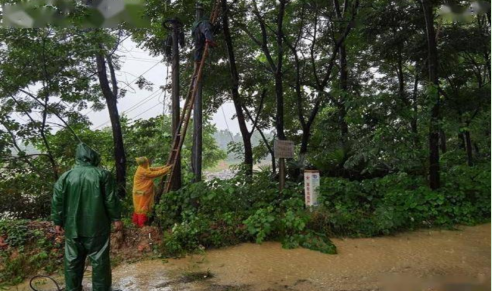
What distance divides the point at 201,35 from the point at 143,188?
3.68 m

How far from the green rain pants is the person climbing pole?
5.21 metres

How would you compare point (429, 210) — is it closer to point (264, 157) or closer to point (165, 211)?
point (165, 211)

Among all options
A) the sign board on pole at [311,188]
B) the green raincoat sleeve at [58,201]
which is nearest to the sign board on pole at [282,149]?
the sign board on pole at [311,188]

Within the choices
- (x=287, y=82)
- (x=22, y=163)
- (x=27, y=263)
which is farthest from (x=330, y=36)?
(x=27, y=263)

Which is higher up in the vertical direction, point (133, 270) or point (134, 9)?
point (134, 9)

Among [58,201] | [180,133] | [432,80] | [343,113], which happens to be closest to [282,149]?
[180,133]

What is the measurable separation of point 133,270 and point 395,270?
3.90 m

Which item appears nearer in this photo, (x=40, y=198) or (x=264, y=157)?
(x=40, y=198)

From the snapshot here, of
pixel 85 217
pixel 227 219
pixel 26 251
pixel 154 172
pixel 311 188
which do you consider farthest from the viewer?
pixel 311 188

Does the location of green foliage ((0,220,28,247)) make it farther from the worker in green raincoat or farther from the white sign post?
the white sign post

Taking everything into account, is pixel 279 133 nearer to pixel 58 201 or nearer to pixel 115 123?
pixel 115 123

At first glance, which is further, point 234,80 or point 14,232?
Result: point 234,80

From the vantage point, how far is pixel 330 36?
547 inches

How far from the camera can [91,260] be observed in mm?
4434
